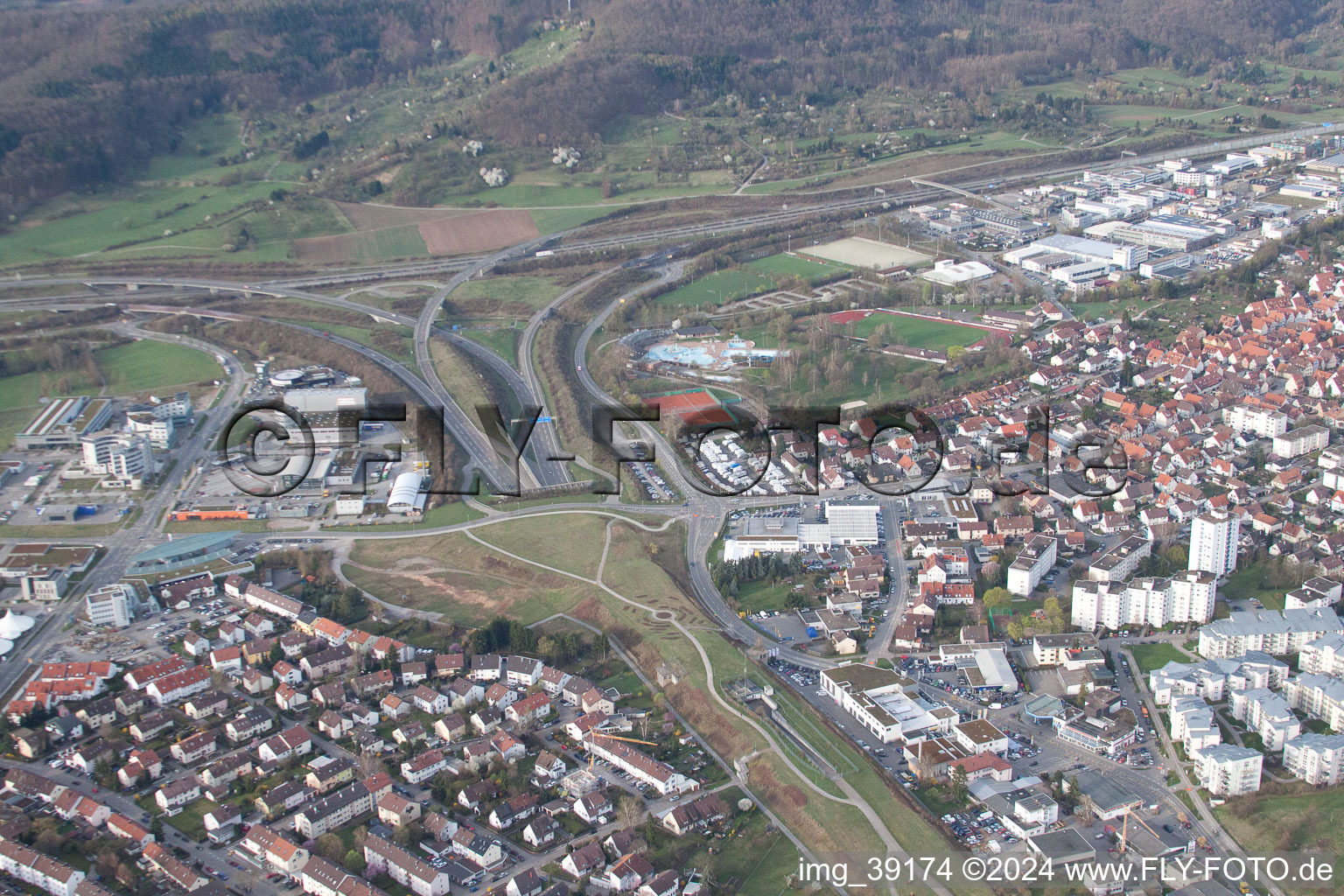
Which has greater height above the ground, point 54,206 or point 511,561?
point 54,206

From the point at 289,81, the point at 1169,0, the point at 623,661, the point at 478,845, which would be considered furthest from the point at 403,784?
the point at 1169,0

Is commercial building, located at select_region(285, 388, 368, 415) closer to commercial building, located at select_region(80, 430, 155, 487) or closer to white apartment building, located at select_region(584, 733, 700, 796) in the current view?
commercial building, located at select_region(80, 430, 155, 487)

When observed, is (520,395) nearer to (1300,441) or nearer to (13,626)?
(13,626)

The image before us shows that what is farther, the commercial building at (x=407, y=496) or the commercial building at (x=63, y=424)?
the commercial building at (x=63, y=424)

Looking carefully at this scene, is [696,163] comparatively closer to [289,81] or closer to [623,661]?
[289,81]

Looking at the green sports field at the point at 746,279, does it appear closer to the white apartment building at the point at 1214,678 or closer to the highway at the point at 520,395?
the highway at the point at 520,395

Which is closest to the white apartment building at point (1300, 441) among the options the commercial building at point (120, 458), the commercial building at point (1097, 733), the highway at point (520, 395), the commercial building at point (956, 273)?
the commercial building at point (1097, 733)

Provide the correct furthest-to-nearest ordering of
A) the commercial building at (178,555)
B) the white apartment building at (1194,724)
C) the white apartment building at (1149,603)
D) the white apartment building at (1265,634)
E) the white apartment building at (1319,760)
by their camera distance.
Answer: the commercial building at (178,555), the white apartment building at (1149,603), the white apartment building at (1265,634), the white apartment building at (1194,724), the white apartment building at (1319,760)

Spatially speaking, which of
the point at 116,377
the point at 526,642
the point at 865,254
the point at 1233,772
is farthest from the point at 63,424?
the point at 1233,772
